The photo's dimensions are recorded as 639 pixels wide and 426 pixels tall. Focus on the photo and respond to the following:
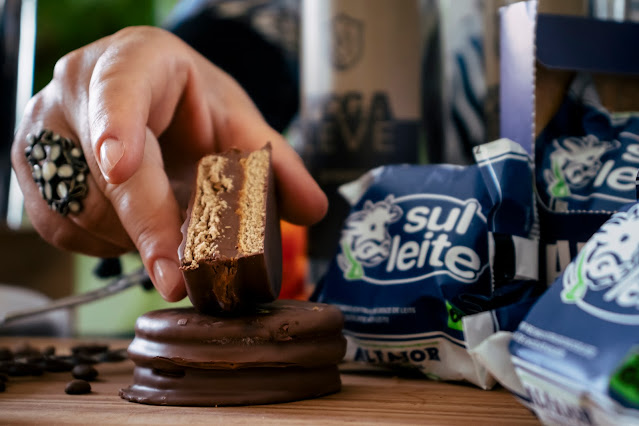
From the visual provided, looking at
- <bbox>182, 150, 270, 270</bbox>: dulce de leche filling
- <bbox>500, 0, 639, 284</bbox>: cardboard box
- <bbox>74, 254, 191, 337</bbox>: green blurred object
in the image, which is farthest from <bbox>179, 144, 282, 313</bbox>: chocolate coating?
<bbox>74, 254, 191, 337</bbox>: green blurred object

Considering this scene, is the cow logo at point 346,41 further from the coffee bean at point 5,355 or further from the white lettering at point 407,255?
the coffee bean at point 5,355

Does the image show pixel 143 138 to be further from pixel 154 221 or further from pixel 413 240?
pixel 413 240

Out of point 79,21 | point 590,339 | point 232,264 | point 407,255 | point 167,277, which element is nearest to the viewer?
point 590,339

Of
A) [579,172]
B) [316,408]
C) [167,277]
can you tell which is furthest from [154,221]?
[579,172]

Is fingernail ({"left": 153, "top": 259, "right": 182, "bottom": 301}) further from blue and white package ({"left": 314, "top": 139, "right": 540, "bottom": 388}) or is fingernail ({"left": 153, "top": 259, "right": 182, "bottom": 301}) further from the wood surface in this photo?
blue and white package ({"left": 314, "top": 139, "right": 540, "bottom": 388})

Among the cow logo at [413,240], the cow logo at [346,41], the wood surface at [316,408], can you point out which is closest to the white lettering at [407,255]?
the cow logo at [413,240]

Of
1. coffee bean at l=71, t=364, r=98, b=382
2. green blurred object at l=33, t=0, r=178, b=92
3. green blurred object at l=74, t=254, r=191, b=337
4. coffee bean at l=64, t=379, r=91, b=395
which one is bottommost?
green blurred object at l=74, t=254, r=191, b=337
